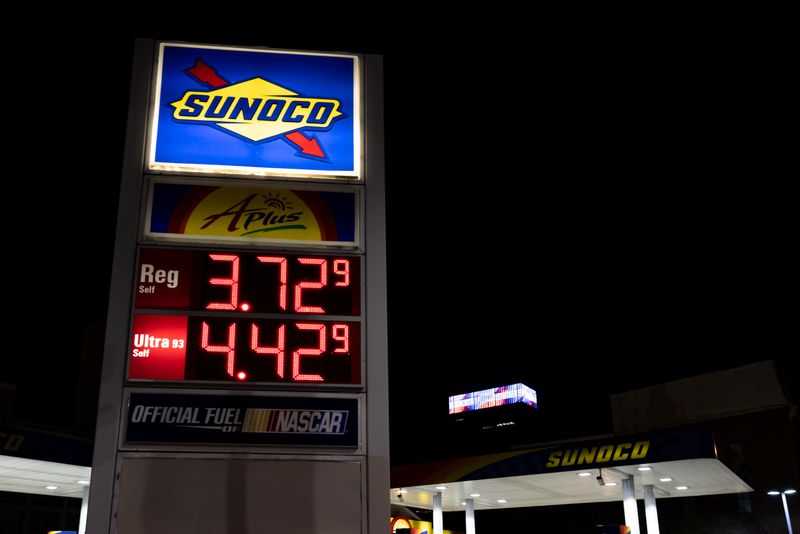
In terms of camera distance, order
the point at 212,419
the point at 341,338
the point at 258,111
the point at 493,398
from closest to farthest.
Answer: the point at 212,419
the point at 341,338
the point at 258,111
the point at 493,398

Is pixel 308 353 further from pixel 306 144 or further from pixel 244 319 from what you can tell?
pixel 306 144

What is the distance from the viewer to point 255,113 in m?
8.12

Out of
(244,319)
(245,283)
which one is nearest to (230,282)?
(245,283)

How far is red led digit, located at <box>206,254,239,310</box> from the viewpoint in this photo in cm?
682

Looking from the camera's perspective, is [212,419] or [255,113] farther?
[255,113]

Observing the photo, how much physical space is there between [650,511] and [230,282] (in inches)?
690

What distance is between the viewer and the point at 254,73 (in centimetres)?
834

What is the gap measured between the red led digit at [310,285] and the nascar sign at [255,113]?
3.70 feet

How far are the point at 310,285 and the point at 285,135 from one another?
186 cm

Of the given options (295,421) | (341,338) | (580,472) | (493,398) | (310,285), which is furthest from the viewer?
(493,398)

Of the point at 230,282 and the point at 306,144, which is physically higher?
the point at 306,144

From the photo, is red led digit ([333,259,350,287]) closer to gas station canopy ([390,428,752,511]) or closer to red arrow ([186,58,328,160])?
red arrow ([186,58,328,160])

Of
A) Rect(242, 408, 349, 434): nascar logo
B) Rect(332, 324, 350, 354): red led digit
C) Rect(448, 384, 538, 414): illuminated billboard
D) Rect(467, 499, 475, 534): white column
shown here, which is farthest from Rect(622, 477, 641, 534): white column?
Rect(448, 384, 538, 414): illuminated billboard

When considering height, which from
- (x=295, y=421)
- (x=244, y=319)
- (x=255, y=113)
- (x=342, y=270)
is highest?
(x=255, y=113)
